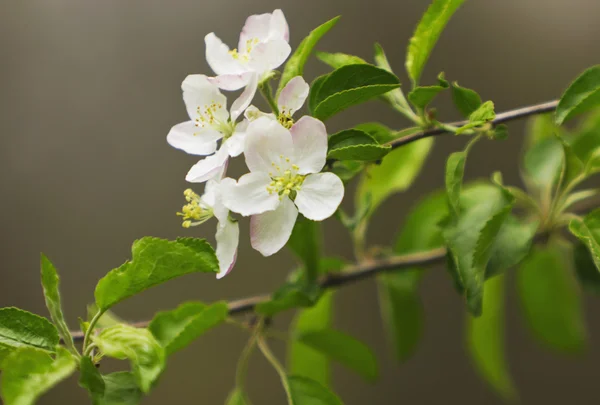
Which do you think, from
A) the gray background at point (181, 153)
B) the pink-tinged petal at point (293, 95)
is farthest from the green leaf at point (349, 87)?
the gray background at point (181, 153)

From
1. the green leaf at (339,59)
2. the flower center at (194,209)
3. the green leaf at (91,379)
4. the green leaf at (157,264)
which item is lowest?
the green leaf at (91,379)

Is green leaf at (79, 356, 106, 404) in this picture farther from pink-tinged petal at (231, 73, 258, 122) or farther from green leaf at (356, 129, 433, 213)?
green leaf at (356, 129, 433, 213)

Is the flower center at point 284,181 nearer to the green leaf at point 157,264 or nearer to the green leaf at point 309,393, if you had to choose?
the green leaf at point 157,264

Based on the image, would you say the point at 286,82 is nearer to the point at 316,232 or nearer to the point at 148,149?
the point at 316,232

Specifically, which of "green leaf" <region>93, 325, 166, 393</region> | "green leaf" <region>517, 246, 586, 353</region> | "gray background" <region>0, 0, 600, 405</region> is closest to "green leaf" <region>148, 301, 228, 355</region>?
"green leaf" <region>93, 325, 166, 393</region>

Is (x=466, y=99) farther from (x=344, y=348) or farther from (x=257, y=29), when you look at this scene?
(x=344, y=348)

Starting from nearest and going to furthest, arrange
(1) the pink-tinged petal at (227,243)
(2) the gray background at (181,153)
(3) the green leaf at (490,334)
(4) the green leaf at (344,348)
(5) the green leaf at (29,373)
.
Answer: (5) the green leaf at (29,373), (1) the pink-tinged petal at (227,243), (4) the green leaf at (344,348), (3) the green leaf at (490,334), (2) the gray background at (181,153)

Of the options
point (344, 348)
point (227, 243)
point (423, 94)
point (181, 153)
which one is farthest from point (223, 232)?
point (181, 153)
